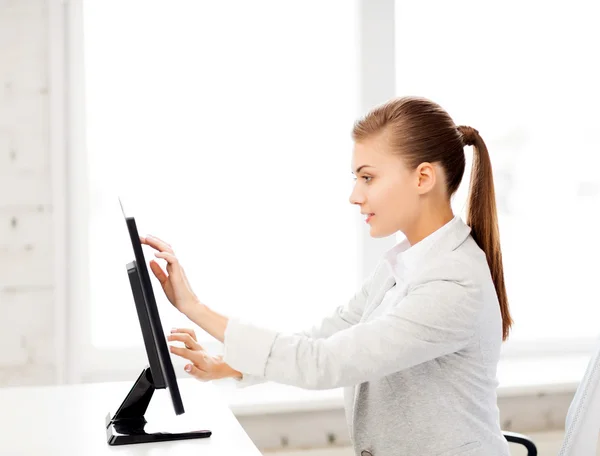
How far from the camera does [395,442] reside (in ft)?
5.28

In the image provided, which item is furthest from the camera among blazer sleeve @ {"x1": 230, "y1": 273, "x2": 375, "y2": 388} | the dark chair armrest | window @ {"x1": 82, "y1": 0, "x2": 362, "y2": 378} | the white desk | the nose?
window @ {"x1": 82, "y1": 0, "x2": 362, "y2": 378}

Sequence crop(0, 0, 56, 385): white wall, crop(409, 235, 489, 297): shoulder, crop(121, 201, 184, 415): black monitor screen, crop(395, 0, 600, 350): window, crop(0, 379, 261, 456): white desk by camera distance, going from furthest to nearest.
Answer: crop(395, 0, 600, 350): window < crop(0, 0, 56, 385): white wall < crop(409, 235, 489, 297): shoulder < crop(0, 379, 261, 456): white desk < crop(121, 201, 184, 415): black monitor screen

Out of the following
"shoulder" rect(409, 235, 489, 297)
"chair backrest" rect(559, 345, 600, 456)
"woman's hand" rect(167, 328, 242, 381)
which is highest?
"shoulder" rect(409, 235, 489, 297)

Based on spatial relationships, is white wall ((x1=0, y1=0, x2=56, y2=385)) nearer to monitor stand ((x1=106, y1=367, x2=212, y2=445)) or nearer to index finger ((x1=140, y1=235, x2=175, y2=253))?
monitor stand ((x1=106, y1=367, x2=212, y2=445))

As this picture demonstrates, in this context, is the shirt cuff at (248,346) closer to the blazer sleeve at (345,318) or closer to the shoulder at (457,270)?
the shoulder at (457,270)

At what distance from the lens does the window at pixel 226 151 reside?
102 inches

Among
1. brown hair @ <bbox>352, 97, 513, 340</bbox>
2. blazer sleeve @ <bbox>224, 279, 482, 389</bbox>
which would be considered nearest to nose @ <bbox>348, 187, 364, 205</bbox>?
brown hair @ <bbox>352, 97, 513, 340</bbox>

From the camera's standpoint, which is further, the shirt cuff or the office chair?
the office chair

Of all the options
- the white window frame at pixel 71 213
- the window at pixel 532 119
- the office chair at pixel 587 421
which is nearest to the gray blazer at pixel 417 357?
the office chair at pixel 587 421

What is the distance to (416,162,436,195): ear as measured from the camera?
62.3 inches

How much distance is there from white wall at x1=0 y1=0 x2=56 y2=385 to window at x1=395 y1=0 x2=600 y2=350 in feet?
4.05

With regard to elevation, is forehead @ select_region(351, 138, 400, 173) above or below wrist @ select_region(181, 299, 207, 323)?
above

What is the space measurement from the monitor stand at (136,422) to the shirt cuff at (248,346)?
0.16 meters

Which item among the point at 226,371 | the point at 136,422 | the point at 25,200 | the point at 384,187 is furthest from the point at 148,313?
the point at 25,200
